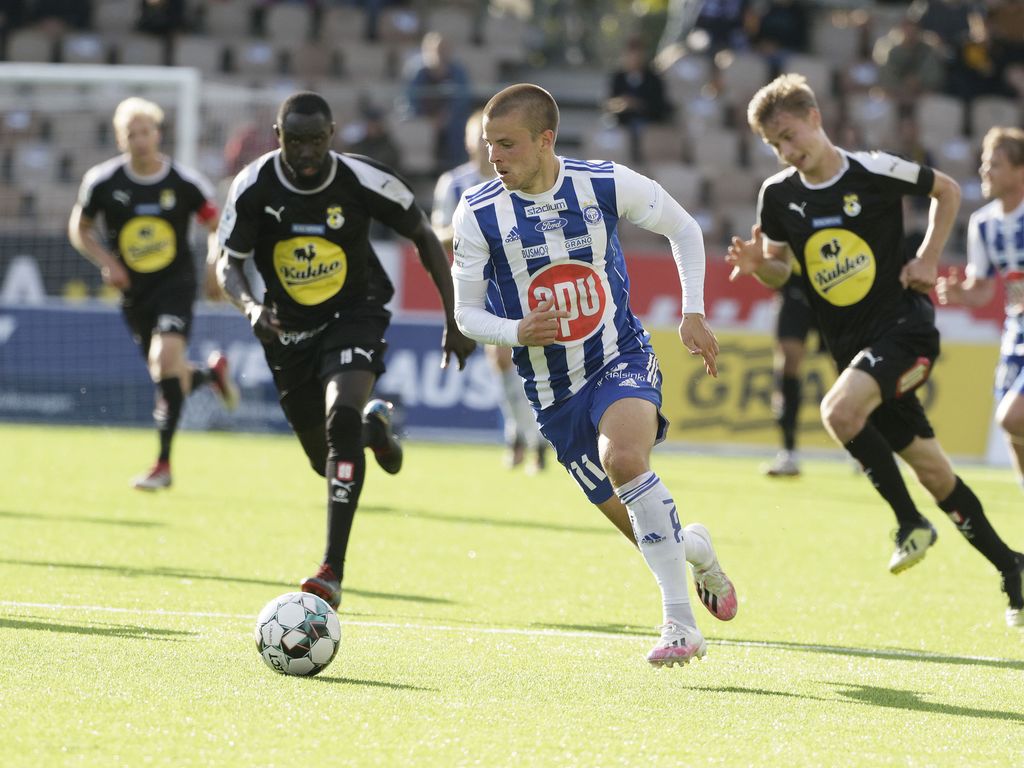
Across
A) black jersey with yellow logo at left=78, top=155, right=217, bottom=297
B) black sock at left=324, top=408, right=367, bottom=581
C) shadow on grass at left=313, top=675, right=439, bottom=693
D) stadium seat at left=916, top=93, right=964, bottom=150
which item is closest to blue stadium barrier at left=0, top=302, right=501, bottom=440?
black jersey with yellow logo at left=78, top=155, right=217, bottom=297

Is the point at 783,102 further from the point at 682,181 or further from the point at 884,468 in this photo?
the point at 682,181

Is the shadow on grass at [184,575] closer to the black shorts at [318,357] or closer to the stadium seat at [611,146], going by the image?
the black shorts at [318,357]

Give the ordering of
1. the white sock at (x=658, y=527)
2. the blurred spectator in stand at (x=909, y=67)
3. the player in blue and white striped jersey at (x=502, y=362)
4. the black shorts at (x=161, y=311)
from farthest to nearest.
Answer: the blurred spectator in stand at (x=909, y=67), the player in blue and white striped jersey at (x=502, y=362), the black shorts at (x=161, y=311), the white sock at (x=658, y=527)

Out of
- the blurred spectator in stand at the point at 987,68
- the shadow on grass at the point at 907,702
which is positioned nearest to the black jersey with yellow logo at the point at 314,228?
the shadow on grass at the point at 907,702

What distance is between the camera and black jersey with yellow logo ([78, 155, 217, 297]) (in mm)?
11562

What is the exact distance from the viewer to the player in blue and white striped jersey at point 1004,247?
9031 mm

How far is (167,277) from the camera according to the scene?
1163cm

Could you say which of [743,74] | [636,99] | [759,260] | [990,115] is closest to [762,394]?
[636,99]

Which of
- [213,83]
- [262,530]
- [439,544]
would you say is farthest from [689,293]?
[213,83]

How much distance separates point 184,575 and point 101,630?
5.71ft

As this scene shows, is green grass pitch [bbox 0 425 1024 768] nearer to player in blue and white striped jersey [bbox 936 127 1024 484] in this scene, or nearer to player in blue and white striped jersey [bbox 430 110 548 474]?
player in blue and white striped jersey [bbox 936 127 1024 484]

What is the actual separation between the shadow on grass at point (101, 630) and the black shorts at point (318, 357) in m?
1.68

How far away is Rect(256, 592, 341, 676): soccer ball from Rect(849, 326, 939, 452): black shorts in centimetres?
308

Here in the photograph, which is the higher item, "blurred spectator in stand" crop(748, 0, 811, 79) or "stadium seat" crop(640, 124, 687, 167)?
"blurred spectator in stand" crop(748, 0, 811, 79)
